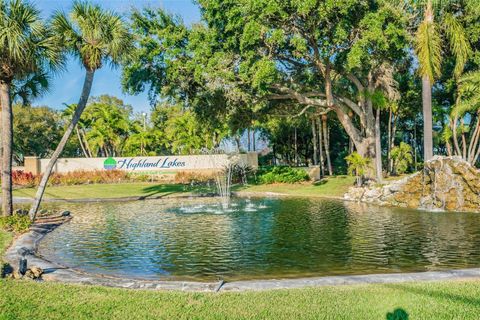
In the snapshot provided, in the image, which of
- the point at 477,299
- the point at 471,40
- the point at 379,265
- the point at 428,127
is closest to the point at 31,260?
the point at 379,265

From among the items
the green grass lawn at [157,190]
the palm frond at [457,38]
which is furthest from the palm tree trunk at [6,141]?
the palm frond at [457,38]

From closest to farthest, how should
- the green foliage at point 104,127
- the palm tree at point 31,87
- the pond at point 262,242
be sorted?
the pond at point 262,242 < the palm tree at point 31,87 < the green foliage at point 104,127

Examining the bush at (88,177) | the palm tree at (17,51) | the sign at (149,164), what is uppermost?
the palm tree at (17,51)

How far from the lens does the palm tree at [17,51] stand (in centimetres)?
1323

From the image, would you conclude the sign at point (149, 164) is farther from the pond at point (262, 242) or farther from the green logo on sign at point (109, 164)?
the pond at point (262, 242)

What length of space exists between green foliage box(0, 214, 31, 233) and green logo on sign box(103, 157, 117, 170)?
2084 centimetres

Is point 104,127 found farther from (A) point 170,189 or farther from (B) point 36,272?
(B) point 36,272

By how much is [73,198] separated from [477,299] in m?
22.1

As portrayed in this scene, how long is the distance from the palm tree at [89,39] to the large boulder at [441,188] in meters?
12.5

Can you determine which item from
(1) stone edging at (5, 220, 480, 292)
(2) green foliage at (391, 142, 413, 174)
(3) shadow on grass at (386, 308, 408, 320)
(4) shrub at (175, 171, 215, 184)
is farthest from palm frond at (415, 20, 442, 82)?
(3) shadow on grass at (386, 308, 408, 320)

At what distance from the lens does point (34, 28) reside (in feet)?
45.6

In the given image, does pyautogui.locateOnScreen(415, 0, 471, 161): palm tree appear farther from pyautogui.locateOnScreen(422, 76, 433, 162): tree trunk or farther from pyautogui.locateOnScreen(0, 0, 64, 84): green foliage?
pyautogui.locateOnScreen(0, 0, 64, 84): green foliage

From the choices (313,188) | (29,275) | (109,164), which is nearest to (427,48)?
(313,188)

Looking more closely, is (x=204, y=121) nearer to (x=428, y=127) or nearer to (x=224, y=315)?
(x=428, y=127)
